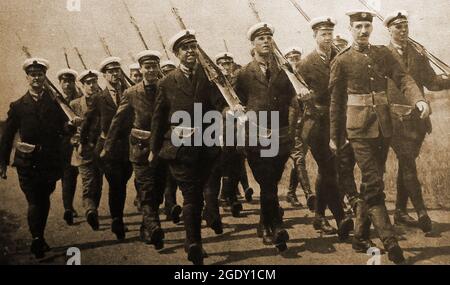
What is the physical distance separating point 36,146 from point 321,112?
339 cm

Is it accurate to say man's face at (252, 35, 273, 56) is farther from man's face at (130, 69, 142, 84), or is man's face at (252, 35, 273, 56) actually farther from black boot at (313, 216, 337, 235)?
black boot at (313, 216, 337, 235)

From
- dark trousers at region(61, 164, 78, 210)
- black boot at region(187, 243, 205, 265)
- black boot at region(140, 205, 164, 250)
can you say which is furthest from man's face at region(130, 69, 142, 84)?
black boot at region(187, 243, 205, 265)

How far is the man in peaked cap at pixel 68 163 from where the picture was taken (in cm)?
715

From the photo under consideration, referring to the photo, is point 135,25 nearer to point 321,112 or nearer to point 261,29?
point 261,29

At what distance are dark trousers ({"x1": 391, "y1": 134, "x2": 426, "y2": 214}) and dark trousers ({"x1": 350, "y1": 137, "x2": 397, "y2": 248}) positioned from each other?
1.95 feet

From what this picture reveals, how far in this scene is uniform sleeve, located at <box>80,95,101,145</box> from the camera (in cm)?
701

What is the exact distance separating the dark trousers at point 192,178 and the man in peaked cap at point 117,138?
1.21 m

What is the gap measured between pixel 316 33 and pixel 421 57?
1284 millimetres

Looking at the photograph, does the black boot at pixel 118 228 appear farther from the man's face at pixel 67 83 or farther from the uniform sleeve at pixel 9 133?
the man's face at pixel 67 83

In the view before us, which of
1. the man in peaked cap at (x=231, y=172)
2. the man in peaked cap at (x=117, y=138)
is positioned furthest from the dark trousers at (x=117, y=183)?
the man in peaked cap at (x=231, y=172)

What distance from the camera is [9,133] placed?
20.4 ft

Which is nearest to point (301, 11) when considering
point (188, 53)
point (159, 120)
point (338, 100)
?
point (338, 100)

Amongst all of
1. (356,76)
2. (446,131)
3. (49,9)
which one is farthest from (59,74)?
(446,131)
